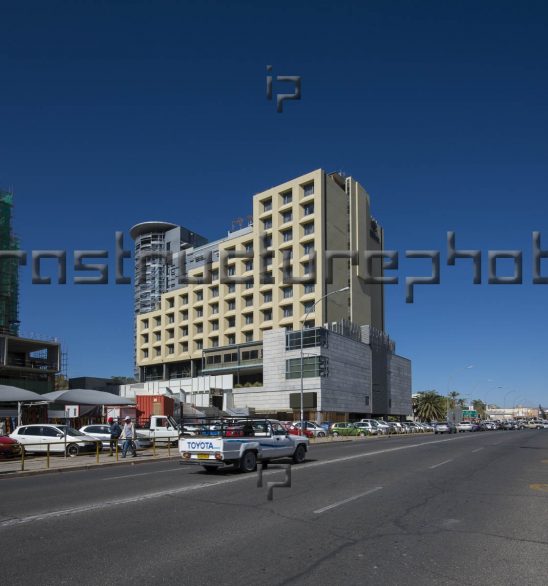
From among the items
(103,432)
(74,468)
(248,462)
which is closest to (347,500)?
(248,462)

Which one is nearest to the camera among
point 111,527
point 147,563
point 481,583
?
point 481,583

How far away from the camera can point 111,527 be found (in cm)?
950

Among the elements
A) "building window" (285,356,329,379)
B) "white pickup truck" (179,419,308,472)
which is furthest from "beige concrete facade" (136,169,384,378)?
"white pickup truck" (179,419,308,472)

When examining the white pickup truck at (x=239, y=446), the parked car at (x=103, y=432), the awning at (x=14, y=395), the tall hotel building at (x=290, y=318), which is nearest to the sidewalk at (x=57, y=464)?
the parked car at (x=103, y=432)

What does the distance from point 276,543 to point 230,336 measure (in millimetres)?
83655

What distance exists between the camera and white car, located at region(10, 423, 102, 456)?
1089 inches

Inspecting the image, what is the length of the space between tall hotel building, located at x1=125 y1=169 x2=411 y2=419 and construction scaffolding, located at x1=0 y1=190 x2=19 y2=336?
2087 centimetres

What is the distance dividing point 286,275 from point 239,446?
214ft

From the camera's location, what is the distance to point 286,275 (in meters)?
82.8

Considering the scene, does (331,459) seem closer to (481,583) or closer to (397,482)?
(397,482)

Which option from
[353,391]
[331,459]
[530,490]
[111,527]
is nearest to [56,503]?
[111,527]

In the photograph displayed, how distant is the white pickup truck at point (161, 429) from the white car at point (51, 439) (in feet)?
18.9

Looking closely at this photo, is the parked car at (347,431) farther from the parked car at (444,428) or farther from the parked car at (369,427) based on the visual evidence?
the parked car at (444,428)

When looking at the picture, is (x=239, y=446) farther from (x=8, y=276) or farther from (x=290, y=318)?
(x=8, y=276)
